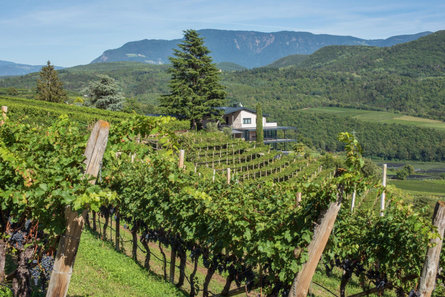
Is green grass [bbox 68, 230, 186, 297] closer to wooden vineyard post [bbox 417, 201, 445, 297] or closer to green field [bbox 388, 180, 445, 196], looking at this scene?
wooden vineyard post [bbox 417, 201, 445, 297]

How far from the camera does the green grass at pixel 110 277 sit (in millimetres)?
6633

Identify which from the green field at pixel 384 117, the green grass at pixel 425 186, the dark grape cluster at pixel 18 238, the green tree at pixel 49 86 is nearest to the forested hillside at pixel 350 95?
the green field at pixel 384 117

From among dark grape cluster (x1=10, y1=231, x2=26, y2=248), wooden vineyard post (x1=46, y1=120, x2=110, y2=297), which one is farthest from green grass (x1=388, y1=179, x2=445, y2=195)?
wooden vineyard post (x1=46, y1=120, x2=110, y2=297)

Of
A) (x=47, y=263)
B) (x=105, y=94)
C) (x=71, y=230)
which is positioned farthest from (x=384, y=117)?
(x=71, y=230)

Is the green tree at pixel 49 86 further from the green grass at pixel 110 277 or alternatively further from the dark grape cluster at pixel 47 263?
the dark grape cluster at pixel 47 263

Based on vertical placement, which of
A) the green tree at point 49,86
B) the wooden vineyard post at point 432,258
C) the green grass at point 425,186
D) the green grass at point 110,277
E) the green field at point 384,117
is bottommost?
the green grass at point 425,186

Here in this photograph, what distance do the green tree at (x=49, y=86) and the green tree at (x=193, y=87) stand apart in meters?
11.0

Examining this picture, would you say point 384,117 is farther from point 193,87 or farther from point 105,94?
point 105,94

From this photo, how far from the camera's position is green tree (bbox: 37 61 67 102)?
134 feet

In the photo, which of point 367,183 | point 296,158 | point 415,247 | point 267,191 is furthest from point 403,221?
point 296,158

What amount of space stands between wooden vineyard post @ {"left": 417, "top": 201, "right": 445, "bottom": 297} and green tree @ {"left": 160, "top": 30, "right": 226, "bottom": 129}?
118 feet

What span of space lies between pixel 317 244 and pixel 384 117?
132 metres

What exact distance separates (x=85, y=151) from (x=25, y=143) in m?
1.96

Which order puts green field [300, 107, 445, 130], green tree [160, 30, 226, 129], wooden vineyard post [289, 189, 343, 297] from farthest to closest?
1. green field [300, 107, 445, 130]
2. green tree [160, 30, 226, 129]
3. wooden vineyard post [289, 189, 343, 297]
